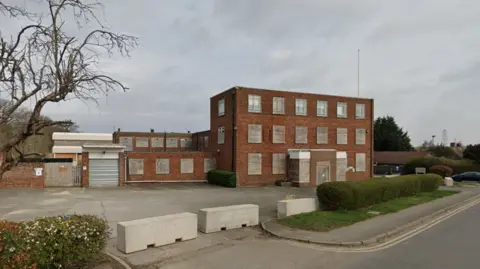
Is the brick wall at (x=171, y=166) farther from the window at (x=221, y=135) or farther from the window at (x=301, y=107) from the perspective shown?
the window at (x=301, y=107)

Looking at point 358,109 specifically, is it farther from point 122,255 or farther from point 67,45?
point 67,45

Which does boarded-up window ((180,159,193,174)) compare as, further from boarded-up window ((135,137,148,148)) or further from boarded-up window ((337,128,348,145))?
boarded-up window ((135,137,148,148))

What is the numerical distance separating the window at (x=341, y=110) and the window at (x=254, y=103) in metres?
9.75

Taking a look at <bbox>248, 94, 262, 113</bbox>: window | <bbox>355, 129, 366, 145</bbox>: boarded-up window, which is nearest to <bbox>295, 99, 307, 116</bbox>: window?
<bbox>248, 94, 262, 113</bbox>: window

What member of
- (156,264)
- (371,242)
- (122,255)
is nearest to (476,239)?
(371,242)

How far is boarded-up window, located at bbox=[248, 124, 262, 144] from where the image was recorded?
35.4 m

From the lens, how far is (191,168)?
37.1 metres

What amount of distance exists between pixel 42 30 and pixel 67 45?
0.52 meters

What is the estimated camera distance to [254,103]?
3566cm

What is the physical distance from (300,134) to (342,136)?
543cm

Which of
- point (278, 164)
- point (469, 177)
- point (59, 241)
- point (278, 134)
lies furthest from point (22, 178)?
point (469, 177)

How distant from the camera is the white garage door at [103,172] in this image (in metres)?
31.7

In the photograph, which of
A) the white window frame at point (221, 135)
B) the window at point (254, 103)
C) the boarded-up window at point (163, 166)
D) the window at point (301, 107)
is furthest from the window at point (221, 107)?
the window at point (301, 107)

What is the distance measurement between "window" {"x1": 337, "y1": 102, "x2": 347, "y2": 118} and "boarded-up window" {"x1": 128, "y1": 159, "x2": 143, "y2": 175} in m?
20.9
